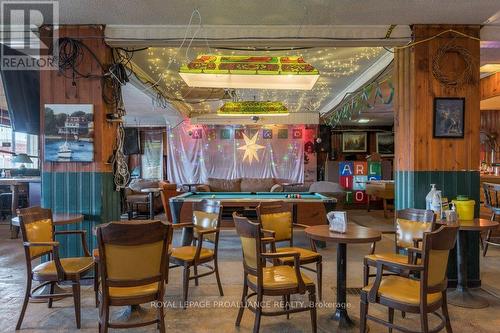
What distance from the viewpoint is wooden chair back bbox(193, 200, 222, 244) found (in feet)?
12.1

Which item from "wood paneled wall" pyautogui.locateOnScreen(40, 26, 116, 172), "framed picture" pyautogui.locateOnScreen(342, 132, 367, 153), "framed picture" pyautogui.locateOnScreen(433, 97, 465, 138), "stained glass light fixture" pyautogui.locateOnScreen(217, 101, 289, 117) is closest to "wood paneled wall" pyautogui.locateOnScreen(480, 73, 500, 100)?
"framed picture" pyautogui.locateOnScreen(433, 97, 465, 138)

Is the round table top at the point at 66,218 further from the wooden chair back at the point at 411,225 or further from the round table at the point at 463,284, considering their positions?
the round table at the point at 463,284

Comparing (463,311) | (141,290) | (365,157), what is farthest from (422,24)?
(365,157)

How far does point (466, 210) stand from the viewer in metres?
3.54

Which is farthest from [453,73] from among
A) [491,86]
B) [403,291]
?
[491,86]

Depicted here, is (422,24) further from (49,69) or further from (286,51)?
(49,69)

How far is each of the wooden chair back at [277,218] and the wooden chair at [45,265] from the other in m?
1.64

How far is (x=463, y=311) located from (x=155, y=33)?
4202 mm

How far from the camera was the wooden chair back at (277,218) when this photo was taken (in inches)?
139

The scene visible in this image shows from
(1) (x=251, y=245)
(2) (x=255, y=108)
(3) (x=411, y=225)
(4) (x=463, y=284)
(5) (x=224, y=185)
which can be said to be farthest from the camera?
(5) (x=224, y=185)

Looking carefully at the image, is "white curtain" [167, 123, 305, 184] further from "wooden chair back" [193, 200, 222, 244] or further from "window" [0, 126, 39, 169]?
"wooden chair back" [193, 200, 222, 244]

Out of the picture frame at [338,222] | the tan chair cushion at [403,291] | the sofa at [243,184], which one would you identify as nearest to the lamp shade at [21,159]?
the sofa at [243,184]

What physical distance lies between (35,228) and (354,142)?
10484 millimetres

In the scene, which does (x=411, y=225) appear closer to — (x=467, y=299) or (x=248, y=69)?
(x=467, y=299)
